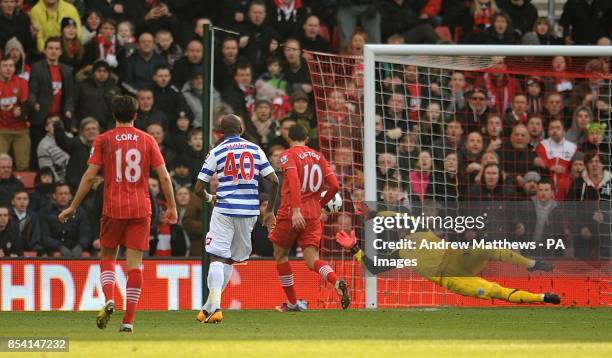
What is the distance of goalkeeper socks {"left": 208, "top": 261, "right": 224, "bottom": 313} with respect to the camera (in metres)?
12.2

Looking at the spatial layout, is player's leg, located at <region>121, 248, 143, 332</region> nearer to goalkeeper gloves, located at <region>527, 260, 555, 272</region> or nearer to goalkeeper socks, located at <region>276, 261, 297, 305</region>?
Answer: goalkeeper socks, located at <region>276, 261, 297, 305</region>

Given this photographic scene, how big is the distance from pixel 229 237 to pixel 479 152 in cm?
595

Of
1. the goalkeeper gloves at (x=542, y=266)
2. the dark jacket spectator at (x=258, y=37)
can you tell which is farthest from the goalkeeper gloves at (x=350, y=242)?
the dark jacket spectator at (x=258, y=37)

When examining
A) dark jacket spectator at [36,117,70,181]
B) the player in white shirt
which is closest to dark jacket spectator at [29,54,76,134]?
dark jacket spectator at [36,117,70,181]

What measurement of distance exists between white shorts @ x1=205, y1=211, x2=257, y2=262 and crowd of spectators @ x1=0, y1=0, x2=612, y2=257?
3.49 m

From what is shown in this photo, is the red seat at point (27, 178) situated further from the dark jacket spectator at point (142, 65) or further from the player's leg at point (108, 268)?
the player's leg at point (108, 268)

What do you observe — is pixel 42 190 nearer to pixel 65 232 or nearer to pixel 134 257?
pixel 65 232

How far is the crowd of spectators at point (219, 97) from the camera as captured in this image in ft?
53.9

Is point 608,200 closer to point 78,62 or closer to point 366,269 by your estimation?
point 366,269

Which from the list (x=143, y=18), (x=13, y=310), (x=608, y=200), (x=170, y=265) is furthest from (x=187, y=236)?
(x=608, y=200)

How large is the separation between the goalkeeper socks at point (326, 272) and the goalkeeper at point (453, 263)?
2.67ft

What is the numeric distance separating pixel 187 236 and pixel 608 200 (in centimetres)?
496

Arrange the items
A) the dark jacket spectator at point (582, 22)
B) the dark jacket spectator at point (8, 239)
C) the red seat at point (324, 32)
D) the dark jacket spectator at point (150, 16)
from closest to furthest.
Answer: the dark jacket spectator at point (8, 239), the dark jacket spectator at point (150, 16), the red seat at point (324, 32), the dark jacket spectator at point (582, 22)

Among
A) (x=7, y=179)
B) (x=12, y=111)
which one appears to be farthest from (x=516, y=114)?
(x=7, y=179)
